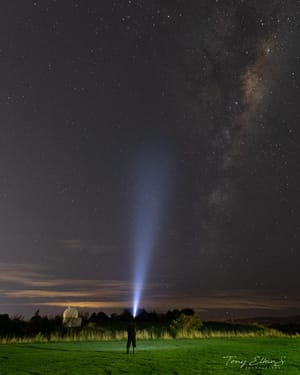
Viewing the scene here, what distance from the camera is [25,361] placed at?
20578 millimetres

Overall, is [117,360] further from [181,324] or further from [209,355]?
[181,324]

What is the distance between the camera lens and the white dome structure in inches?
1844

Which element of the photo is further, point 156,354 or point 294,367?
point 156,354

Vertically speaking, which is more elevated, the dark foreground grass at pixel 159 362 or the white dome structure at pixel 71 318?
the white dome structure at pixel 71 318

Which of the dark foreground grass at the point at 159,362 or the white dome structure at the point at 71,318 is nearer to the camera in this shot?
the dark foreground grass at the point at 159,362

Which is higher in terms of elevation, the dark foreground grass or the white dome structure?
the white dome structure

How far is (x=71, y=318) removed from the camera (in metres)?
48.0

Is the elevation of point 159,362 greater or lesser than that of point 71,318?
lesser

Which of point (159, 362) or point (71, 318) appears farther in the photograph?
point (71, 318)

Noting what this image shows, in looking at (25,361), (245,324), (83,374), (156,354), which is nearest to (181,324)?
(245,324)

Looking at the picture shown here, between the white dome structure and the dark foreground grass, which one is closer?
the dark foreground grass

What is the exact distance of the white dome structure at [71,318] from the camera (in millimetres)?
46844

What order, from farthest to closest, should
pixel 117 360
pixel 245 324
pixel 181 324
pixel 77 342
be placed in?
pixel 245 324 < pixel 181 324 < pixel 77 342 < pixel 117 360

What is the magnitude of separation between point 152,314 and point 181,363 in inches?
1790
